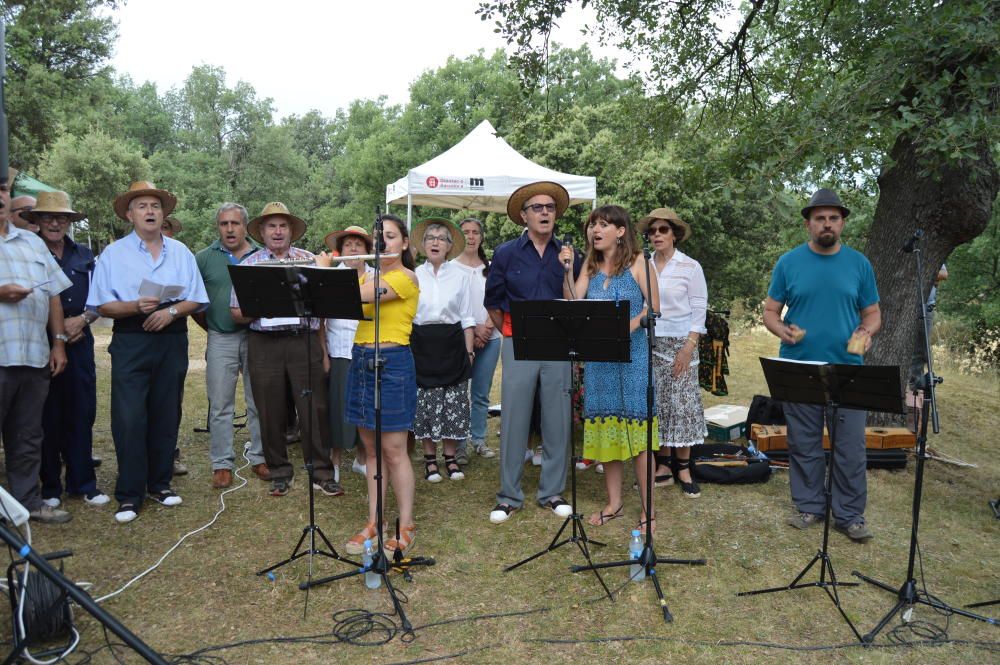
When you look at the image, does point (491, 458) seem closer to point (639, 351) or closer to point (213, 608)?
point (639, 351)

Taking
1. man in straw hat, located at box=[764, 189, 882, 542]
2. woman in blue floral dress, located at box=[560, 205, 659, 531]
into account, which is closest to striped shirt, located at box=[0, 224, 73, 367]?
woman in blue floral dress, located at box=[560, 205, 659, 531]

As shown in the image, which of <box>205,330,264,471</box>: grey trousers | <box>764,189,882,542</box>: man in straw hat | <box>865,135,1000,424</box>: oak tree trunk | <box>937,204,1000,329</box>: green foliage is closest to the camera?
<box>764,189,882,542</box>: man in straw hat

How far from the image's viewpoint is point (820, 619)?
3.64 metres

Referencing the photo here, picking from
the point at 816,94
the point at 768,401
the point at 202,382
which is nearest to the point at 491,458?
the point at 768,401

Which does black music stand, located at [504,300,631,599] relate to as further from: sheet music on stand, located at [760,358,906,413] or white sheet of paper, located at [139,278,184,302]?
white sheet of paper, located at [139,278,184,302]

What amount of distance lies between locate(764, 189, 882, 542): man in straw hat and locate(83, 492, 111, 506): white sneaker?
4923 mm

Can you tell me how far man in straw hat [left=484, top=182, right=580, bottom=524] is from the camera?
4934 millimetres

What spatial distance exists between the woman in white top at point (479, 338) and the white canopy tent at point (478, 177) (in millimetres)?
3470

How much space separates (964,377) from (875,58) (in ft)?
34.6

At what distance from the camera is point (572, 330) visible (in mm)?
3963

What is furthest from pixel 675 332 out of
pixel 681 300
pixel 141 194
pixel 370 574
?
pixel 141 194

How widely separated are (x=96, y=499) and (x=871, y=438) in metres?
6.48

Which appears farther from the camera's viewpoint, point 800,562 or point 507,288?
point 507,288

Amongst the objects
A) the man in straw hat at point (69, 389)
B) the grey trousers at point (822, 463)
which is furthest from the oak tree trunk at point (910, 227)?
the man in straw hat at point (69, 389)
